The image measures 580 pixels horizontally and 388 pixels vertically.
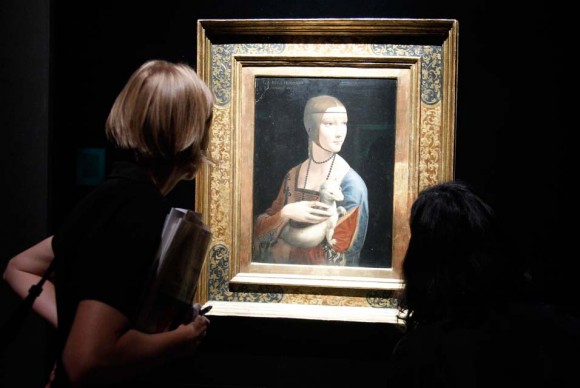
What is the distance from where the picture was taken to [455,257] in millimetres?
1067

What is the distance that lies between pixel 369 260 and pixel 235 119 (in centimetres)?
81

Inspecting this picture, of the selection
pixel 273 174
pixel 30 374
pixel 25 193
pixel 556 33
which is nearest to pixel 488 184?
pixel 556 33

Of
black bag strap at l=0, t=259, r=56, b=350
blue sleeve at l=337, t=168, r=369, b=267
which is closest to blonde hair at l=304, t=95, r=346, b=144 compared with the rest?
blue sleeve at l=337, t=168, r=369, b=267

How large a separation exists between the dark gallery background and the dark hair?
88cm

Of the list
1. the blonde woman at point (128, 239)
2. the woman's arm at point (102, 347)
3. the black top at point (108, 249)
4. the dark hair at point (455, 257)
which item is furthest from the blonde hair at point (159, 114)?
the dark hair at point (455, 257)

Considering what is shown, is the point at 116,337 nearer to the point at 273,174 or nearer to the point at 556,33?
the point at 273,174

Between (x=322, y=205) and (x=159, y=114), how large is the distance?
40.4 inches

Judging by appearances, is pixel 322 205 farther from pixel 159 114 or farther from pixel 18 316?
pixel 18 316

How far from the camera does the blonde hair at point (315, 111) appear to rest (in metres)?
1.91

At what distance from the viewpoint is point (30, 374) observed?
1998 mm

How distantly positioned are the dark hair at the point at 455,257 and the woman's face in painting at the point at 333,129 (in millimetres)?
827

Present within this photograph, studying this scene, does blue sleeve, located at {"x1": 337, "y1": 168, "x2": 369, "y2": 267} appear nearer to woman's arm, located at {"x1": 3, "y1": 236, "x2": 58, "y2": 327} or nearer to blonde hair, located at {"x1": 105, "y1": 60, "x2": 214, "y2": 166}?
blonde hair, located at {"x1": 105, "y1": 60, "x2": 214, "y2": 166}

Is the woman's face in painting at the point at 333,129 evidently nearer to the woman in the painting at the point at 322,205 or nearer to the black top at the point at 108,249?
the woman in the painting at the point at 322,205

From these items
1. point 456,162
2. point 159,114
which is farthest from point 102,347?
point 456,162
